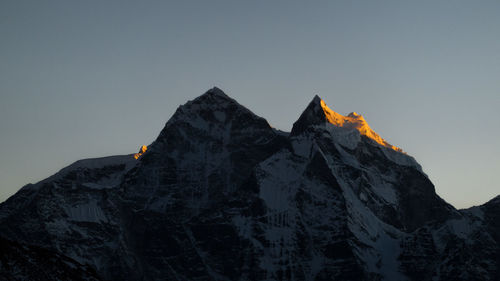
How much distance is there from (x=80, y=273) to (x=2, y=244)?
8005 mm

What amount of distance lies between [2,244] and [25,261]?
2.53 meters

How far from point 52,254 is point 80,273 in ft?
10.4

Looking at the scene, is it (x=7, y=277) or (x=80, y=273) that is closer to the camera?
(x=7, y=277)

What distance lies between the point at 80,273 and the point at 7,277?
863 centimetres

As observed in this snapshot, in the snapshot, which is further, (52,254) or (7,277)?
(52,254)

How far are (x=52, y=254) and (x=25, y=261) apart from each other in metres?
4.18

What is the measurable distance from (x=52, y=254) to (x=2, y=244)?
565 cm

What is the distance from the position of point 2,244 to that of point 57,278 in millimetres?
5739

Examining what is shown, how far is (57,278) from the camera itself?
95.0 m

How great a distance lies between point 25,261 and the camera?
311 feet

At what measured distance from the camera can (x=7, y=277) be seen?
91.5m

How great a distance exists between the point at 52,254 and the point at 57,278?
4.18 metres
